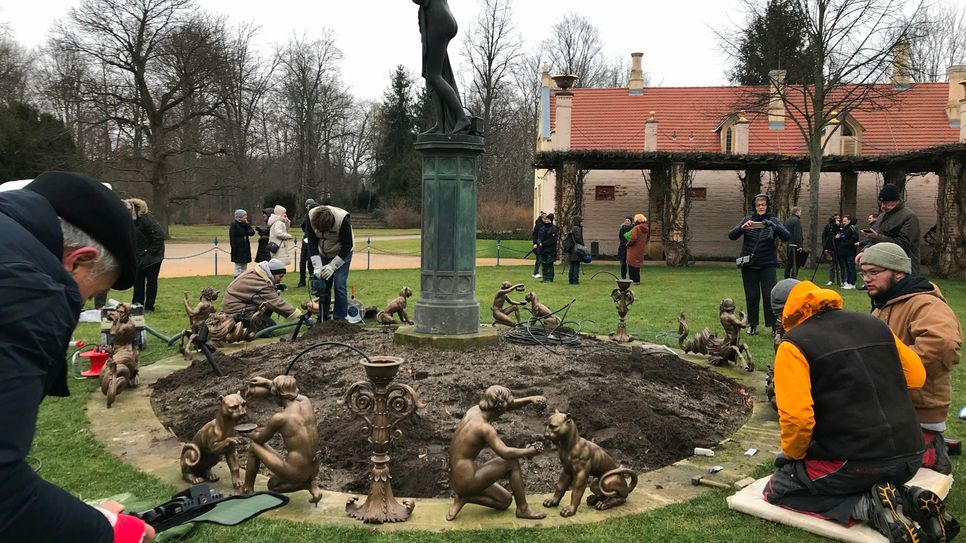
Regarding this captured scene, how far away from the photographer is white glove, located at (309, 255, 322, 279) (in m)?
9.12

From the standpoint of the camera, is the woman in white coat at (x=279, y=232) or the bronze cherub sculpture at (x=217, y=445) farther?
the woman in white coat at (x=279, y=232)

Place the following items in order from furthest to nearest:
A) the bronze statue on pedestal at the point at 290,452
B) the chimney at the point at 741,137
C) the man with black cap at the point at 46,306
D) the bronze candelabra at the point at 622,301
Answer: the chimney at the point at 741,137 → the bronze candelabra at the point at 622,301 → the bronze statue on pedestal at the point at 290,452 → the man with black cap at the point at 46,306

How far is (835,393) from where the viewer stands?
3650mm

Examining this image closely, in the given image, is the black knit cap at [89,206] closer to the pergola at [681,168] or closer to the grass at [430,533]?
the grass at [430,533]

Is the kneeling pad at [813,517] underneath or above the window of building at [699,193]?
underneath

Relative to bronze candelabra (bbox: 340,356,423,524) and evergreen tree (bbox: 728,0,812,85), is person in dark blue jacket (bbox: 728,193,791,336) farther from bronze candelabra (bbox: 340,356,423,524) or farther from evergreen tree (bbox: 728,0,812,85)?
evergreen tree (bbox: 728,0,812,85)

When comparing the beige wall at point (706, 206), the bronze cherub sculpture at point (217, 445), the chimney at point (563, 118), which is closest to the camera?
the bronze cherub sculpture at point (217, 445)

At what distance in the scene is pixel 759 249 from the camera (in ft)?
31.1

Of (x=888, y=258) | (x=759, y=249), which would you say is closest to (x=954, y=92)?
(x=759, y=249)

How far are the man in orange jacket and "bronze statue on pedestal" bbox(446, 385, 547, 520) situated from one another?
137 centimetres

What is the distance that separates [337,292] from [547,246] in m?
8.81

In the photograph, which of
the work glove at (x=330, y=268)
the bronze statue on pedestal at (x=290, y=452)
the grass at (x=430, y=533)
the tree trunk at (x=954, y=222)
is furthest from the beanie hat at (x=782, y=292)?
the tree trunk at (x=954, y=222)

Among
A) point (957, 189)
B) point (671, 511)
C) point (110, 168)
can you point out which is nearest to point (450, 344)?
point (671, 511)

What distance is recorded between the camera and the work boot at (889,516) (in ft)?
11.4
